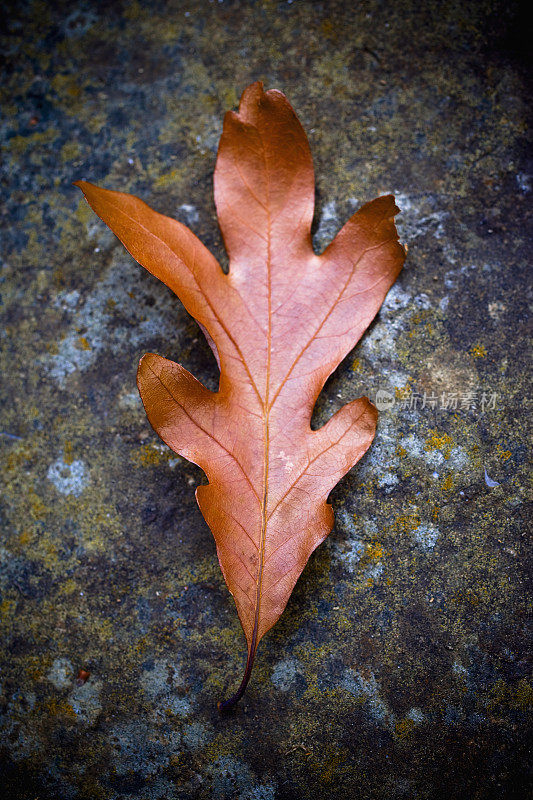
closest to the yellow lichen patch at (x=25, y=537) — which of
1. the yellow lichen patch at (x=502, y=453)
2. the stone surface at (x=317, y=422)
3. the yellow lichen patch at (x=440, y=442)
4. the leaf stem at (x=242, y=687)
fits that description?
the stone surface at (x=317, y=422)

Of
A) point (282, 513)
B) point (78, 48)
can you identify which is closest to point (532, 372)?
point (282, 513)

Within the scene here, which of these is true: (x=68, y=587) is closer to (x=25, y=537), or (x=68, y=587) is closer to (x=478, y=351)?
(x=25, y=537)

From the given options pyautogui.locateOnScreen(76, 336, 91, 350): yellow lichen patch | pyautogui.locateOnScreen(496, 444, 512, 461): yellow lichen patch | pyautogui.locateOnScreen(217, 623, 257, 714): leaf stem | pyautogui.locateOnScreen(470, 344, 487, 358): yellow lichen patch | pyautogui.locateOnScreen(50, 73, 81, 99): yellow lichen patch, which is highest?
pyautogui.locateOnScreen(50, 73, 81, 99): yellow lichen patch

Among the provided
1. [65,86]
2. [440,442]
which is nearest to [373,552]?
[440,442]

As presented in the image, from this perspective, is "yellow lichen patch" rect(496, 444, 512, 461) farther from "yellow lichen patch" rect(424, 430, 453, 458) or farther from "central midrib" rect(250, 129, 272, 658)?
"central midrib" rect(250, 129, 272, 658)

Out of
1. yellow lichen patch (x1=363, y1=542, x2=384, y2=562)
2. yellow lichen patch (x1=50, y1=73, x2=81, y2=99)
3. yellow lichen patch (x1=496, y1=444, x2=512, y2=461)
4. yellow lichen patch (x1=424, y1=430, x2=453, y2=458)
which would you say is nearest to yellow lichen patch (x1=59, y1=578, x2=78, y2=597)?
yellow lichen patch (x1=363, y1=542, x2=384, y2=562)

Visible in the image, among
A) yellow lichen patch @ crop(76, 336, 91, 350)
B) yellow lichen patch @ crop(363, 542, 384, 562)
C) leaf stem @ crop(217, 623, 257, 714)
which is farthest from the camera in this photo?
yellow lichen patch @ crop(76, 336, 91, 350)

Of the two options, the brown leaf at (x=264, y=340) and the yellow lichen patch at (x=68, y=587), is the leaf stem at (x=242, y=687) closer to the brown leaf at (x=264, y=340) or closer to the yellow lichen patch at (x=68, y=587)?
the brown leaf at (x=264, y=340)
